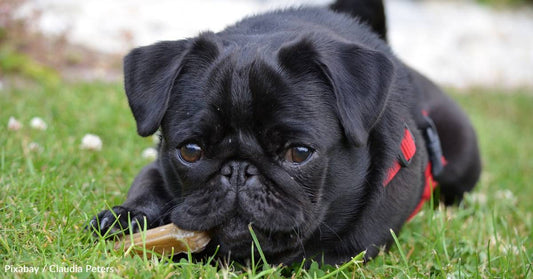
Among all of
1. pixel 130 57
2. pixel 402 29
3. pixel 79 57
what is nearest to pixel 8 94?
pixel 79 57

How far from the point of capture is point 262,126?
9.16 feet

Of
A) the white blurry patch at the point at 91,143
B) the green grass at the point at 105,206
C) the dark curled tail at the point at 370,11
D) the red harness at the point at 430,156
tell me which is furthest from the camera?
the dark curled tail at the point at 370,11

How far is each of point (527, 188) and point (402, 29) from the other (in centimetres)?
694

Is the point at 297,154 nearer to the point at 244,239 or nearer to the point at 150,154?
the point at 244,239

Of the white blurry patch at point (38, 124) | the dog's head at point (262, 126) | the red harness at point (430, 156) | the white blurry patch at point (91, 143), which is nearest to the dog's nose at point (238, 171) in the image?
the dog's head at point (262, 126)

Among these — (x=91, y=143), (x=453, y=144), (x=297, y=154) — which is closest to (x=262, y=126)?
(x=297, y=154)

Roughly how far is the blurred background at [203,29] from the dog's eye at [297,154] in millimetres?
1803

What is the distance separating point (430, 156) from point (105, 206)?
2159 millimetres

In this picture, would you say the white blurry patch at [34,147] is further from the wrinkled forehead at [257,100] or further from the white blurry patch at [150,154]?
the wrinkled forehead at [257,100]

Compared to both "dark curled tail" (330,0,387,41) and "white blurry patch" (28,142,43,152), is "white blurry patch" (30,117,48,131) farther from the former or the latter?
"dark curled tail" (330,0,387,41)

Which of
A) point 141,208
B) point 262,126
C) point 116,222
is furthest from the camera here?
point 141,208

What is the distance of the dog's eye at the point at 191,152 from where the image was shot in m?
2.91

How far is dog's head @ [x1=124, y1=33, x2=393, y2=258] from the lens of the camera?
2.79m

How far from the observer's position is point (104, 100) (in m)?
5.95
